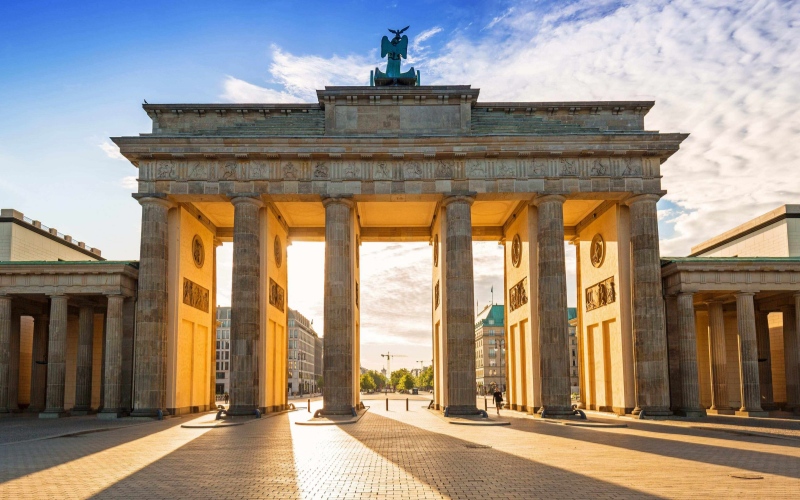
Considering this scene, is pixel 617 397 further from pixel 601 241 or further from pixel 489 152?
pixel 489 152

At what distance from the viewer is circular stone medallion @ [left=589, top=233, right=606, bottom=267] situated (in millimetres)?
46312

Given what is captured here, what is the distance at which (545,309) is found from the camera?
4044cm

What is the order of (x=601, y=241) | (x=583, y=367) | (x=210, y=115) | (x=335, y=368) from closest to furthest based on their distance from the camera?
1. (x=335, y=368)
2. (x=210, y=115)
3. (x=601, y=241)
4. (x=583, y=367)

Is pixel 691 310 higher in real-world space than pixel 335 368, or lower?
higher

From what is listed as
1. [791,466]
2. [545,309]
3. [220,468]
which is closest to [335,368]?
[545,309]

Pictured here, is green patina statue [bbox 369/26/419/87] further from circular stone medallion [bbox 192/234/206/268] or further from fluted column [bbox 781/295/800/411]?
fluted column [bbox 781/295/800/411]

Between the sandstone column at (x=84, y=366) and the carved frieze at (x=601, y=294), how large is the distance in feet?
105

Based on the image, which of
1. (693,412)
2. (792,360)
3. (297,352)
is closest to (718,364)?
(792,360)

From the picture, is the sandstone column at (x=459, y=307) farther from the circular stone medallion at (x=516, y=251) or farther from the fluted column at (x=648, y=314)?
the fluted column at (x=648, y=314)

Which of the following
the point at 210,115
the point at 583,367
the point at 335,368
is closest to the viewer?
the point at 335,368

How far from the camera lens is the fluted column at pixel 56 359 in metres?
41.9

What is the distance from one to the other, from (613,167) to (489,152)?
7225mm

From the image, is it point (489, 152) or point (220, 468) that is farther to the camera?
point (489, 152)

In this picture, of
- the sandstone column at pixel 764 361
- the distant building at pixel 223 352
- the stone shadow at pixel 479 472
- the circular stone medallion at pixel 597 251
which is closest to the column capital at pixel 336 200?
the circular stone medallion at pixel 597 251
